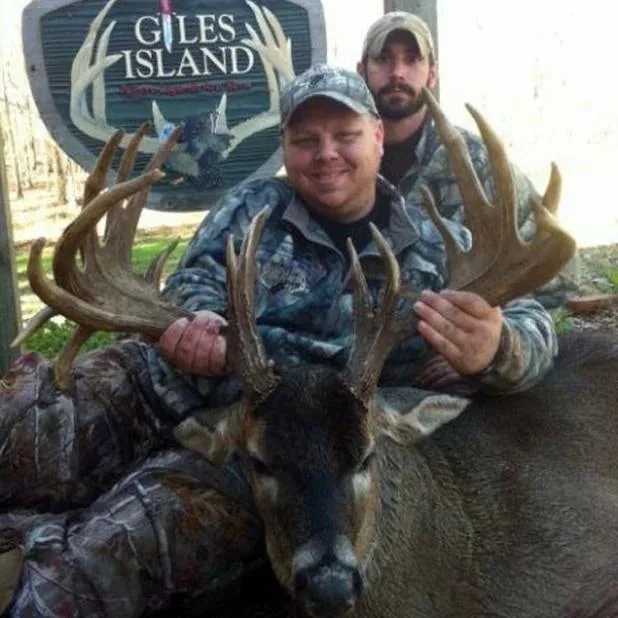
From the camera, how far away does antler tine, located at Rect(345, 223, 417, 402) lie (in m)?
3.87

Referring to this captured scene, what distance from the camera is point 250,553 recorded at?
14.9 ft

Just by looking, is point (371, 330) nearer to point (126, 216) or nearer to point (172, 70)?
point (126, 216)

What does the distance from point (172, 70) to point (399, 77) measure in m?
1.30

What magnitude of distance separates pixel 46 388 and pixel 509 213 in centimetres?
226

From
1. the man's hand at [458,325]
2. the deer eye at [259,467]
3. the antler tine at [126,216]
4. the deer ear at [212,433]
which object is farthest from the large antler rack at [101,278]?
the man's hand at [458,325]

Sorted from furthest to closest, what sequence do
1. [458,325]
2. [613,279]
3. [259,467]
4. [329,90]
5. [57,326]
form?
[613,279], [57,326], [329,90], [458,325], [259,467]

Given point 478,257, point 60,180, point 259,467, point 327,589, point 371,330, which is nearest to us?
point 327,589

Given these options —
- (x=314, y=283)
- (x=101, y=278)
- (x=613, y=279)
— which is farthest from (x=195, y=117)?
(x=613, y=279)

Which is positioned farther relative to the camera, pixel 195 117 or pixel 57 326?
pixel 57 326

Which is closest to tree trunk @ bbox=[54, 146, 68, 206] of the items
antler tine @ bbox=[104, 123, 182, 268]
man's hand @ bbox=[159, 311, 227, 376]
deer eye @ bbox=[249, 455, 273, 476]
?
antler tine @ bbox=[104, 123, 182, 268]

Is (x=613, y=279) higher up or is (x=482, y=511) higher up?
(x=482, y=511)

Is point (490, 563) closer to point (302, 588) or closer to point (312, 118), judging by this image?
point (302, 588)

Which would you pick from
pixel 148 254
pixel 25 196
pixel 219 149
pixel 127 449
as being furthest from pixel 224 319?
pixel 25 196

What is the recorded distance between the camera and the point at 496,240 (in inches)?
168
